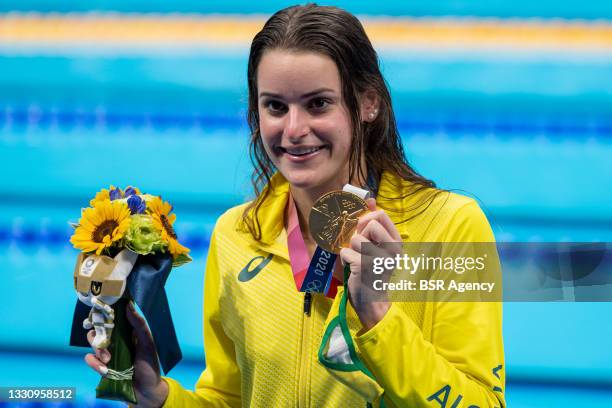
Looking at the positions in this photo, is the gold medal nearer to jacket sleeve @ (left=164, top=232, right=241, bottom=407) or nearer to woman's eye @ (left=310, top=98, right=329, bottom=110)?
woman's eye @ (left=310, top=98, right=329, bottom=110)

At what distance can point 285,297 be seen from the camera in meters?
1.76

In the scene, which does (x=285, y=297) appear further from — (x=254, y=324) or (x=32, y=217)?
(x=32, y=217)

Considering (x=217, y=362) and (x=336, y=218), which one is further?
(x=217, y=362)

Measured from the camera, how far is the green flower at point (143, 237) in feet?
5.52

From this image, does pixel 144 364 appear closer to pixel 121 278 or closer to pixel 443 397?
pixel 121 278

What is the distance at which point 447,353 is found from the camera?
62.1 inches

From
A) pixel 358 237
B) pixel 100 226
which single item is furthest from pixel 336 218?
pixel 100 226

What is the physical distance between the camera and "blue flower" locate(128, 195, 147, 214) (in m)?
1.73

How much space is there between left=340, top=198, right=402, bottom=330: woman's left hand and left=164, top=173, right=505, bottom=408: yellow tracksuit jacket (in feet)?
0.09

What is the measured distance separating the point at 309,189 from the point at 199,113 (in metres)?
1.80

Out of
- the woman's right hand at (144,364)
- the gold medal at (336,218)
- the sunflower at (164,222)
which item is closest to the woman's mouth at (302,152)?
the gold medal at (336,218)

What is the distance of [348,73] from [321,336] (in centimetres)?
46

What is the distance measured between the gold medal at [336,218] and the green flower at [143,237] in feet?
1.00

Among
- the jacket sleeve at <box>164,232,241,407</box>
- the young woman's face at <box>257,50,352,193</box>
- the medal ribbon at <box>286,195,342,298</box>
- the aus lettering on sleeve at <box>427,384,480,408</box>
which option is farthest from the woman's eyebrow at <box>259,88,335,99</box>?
the aus lettering on sleeve at <box>427,384,480,408</box>
